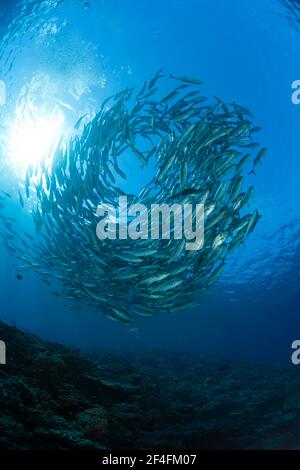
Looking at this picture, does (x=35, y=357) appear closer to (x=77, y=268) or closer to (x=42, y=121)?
(x=77, y=268)

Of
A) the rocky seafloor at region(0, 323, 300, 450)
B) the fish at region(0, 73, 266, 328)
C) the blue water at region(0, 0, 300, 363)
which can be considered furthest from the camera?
the blue water at region(0, 0, 300, 363)

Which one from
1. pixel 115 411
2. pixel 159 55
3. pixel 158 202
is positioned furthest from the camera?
pixel 159 55

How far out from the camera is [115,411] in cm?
658

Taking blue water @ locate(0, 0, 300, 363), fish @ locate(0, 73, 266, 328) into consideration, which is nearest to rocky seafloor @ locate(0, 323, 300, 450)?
fish @ locate(0, 73, 266, 328)

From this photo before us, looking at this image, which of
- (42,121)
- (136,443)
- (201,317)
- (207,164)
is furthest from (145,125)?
(201,317)

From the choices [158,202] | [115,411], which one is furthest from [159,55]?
[115,411]

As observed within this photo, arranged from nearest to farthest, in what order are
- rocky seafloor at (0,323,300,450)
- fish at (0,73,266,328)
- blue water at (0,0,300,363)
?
rocky seafloor at (0,323,300,450) < fish at (0,73,266,328) < blue water at (0,0,300,363)

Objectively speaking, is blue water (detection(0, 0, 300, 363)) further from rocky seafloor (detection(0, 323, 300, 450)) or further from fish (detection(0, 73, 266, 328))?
rocky seafloor (detection(0, 323, 300, 450))

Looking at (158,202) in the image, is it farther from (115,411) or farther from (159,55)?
(159,55)

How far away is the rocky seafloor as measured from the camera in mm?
4855

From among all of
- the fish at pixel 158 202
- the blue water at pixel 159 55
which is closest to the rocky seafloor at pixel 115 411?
the fish at pixel 158 202

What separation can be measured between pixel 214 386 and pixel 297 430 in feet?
12.5

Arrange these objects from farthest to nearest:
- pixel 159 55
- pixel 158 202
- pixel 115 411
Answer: pixel 159 55 → pixel 158 202 → pixel 115 411

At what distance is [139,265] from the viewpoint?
870 cm
